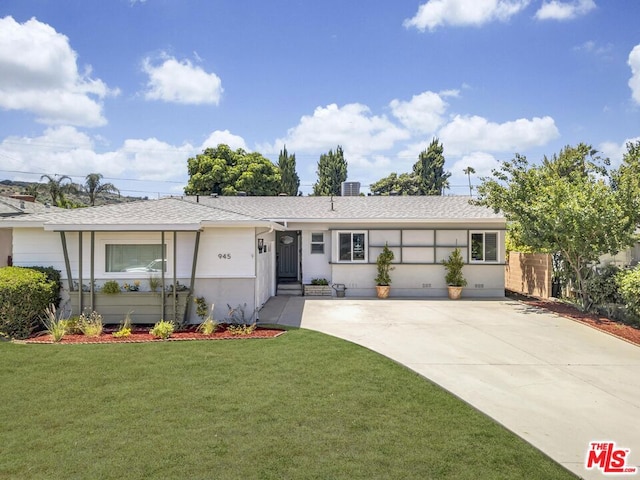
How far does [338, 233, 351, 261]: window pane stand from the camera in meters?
14.1

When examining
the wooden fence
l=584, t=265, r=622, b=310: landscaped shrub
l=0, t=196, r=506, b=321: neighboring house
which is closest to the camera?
l=0, t=196, r=506, b=321: neighboring house

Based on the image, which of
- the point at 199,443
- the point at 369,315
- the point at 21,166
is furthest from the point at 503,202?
the point at 21,166

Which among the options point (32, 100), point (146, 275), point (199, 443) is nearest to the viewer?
point (199, 443)

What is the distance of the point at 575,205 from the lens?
9.95m

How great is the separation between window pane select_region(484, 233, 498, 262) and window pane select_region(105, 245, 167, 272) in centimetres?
1076

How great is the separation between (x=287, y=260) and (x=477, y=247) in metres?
6.98

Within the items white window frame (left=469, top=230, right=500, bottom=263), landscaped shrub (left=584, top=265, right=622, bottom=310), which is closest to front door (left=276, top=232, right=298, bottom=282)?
white window frame (left=469, top=230, right=500, bottom=263)

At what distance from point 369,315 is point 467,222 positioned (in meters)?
5.63

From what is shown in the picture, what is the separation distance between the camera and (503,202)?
1191cm

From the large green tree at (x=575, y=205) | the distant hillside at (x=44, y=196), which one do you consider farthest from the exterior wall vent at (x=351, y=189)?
the distant hillside at (x=44, y=196)

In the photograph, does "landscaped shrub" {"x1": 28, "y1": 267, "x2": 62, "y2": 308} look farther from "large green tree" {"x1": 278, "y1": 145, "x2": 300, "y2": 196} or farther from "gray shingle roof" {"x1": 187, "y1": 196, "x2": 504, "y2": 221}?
"large green tree" {"x1": 278, "y1": 145, "x2": 300, "y2": 196}

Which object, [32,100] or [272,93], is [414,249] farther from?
[32,100]

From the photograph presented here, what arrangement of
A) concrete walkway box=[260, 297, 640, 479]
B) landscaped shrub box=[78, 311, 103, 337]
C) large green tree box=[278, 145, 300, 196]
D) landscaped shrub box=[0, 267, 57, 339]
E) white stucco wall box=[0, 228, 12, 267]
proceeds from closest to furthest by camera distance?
1. concrete walkway box=[260, 297, 640, 479]
2. landscaped shrub box=[0, 267, 57, 339]
3. landscaped shrub box=[78, 311, 103, 337]
4. white stucco wall box=[0, 228, 12, 267]
5. large green tree box=[278, 145, 300, 196]

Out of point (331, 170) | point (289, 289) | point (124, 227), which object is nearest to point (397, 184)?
point (331, 170)
